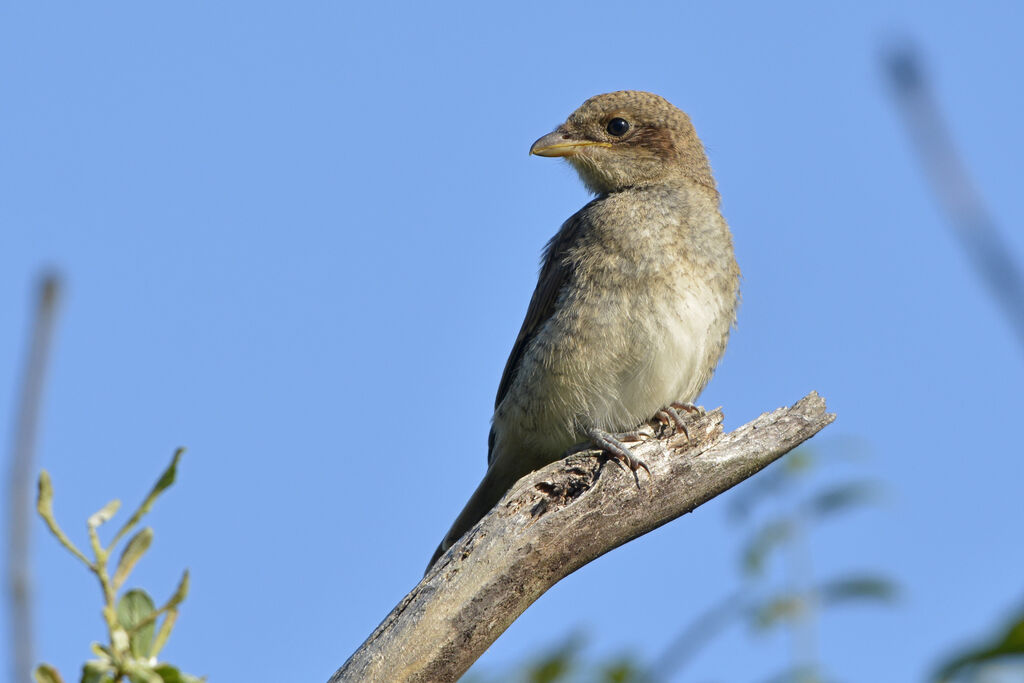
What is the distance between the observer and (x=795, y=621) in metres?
4.08

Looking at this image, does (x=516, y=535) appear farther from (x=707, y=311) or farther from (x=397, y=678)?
(x=707, y=311)

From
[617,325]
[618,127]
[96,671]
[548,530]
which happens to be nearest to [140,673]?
[96,671]

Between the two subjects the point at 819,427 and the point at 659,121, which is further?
the point at 659,121

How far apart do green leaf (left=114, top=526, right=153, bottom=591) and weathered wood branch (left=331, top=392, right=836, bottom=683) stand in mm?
2030

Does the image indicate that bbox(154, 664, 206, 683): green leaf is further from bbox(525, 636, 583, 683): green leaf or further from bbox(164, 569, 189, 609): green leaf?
bbox(525, 636, 583, 683): green leaf

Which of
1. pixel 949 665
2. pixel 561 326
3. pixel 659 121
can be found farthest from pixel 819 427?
pixel 949 665

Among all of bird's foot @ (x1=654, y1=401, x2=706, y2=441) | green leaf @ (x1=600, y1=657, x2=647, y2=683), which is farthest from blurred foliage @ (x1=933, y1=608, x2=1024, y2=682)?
bird's foot @ (x1=654, y1=401, x2=706, y2=441)

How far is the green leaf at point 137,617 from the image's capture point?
1552mm

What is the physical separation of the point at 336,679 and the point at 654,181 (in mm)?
3976

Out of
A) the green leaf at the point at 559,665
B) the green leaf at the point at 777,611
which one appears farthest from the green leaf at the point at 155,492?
the green leaf at the point at 777,611

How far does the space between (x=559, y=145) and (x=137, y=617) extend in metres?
5.72

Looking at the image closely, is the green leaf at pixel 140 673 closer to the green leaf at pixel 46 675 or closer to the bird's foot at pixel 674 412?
the green leaf at pixel 46 675

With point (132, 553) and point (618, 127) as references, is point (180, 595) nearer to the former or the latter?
point (132, 553)

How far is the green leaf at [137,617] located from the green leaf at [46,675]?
0.11 meters
